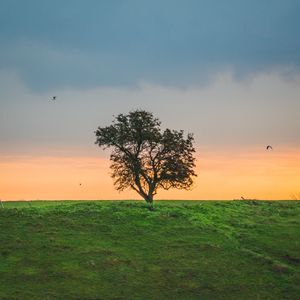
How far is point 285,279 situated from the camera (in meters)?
33.7

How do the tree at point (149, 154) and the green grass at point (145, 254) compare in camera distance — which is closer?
the green grass at point (145, 254)

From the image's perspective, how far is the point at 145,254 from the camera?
36094 mm

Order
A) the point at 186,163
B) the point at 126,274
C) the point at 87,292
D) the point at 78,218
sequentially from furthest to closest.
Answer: the point at 186,163 < the point at 78,218 < the point at 126,274 < the point at 87,292

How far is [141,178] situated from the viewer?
63375 mm

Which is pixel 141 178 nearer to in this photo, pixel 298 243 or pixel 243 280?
pixel 298 243

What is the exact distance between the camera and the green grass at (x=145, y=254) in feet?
103

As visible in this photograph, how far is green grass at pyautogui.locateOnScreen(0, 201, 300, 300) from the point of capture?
31.2 metres

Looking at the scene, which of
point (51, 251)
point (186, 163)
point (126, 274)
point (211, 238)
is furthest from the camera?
point (186, 163)

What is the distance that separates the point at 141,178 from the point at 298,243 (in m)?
26.6

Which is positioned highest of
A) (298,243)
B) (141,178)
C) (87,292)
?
(141,178)

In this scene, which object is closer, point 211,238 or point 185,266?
point 185,266

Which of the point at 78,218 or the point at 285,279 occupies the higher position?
the point at 78,218

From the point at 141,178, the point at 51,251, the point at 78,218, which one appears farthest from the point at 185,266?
the point at 141,178

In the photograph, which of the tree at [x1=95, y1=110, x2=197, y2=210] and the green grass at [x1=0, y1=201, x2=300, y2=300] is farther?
the tree at [x1=95, y1=110, x2=197, y2=210]
